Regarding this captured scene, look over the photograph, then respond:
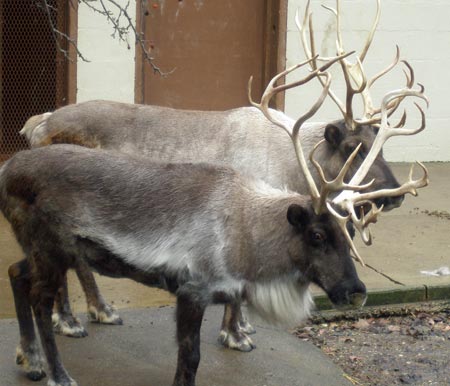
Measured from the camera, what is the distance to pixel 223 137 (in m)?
6.82

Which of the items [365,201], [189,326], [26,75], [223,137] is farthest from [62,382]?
[26,75]

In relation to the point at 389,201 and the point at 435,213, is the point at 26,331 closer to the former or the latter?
the point at 389,201

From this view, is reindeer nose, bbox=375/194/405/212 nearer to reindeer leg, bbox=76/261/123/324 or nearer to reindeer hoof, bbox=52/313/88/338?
reindeer leg, bbox=76/261/123/324

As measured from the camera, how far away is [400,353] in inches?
257

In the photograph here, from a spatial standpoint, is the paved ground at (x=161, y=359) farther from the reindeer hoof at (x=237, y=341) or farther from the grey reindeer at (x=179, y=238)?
the grey reindeer at (x=179, y=238)

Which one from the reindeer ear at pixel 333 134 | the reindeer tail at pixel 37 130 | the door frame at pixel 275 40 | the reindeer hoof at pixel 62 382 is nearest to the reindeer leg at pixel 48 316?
the reindeer hoof at pixel 62 382

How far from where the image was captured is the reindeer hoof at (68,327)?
617 centimetres

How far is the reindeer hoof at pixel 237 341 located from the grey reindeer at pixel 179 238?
2.39 feet

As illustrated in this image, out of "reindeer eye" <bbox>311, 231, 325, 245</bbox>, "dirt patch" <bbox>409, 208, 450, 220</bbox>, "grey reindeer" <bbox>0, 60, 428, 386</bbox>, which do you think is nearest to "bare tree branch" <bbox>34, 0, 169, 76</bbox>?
"grey reindeer" <bbox>0, 60, 428, 386</bbox>

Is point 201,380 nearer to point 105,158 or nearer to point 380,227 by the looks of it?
point 105,158

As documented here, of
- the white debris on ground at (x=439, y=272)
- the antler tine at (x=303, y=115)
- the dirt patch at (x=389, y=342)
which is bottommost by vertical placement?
the dirt patch at (x=389, y=342)

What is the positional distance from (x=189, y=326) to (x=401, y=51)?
7.03 meters

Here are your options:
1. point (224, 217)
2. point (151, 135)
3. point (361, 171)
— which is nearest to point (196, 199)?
point (224, 217)

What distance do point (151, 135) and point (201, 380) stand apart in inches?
75.2
